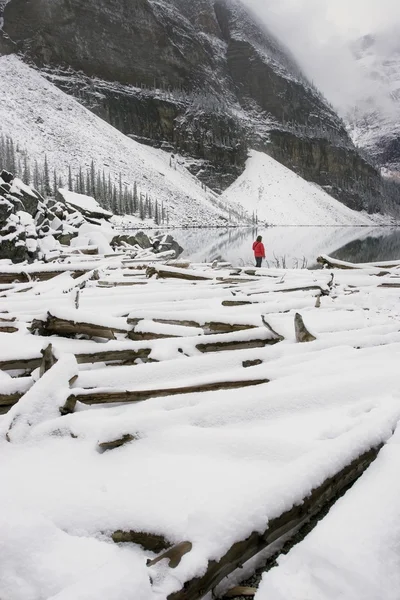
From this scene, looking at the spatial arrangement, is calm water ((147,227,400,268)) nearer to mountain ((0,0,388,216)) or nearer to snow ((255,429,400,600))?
snow ((255,429,400,600))

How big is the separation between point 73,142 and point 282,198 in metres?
79.1

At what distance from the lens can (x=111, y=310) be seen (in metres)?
3.75

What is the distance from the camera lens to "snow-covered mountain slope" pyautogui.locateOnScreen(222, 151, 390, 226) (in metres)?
127

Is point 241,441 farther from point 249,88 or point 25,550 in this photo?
point 249,88

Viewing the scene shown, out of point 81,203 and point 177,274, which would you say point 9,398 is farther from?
point 81,203

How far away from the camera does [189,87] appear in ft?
531

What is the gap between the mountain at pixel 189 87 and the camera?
440 ft

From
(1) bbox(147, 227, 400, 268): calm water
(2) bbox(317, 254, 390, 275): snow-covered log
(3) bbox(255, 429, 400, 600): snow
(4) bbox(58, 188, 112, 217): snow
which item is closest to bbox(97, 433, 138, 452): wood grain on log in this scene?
(3) bbox(255, 429, 400, 600): snow

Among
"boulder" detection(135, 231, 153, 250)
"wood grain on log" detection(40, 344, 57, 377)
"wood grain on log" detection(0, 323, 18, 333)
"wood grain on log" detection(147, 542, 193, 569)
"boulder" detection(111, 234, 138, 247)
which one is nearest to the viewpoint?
"wood grain on log" detection(147, 542, 193, 569)

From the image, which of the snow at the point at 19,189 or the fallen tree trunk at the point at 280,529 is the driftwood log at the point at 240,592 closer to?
the fallen tree trunk at the point at 280,529

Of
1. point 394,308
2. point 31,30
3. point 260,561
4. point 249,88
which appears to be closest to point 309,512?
point 260,561

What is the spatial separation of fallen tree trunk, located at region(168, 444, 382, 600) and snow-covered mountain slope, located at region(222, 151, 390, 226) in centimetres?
12323

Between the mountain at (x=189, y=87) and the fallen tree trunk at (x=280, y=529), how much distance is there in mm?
143051

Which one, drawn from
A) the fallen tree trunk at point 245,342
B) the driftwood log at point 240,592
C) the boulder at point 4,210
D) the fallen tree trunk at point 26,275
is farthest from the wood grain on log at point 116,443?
the boulder at point 4,210
